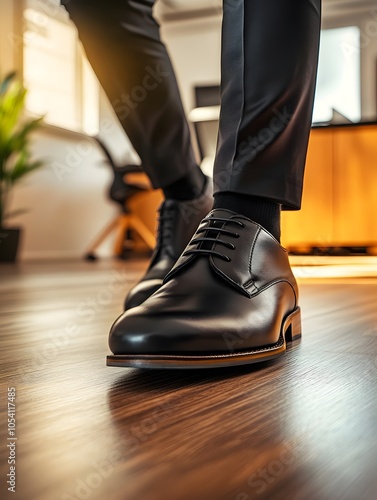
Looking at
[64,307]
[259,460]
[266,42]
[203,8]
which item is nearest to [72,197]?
[203,8]

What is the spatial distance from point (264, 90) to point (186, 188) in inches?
16.1

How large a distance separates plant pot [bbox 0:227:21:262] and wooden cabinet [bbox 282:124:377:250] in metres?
1.65

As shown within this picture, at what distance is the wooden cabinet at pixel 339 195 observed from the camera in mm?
3492

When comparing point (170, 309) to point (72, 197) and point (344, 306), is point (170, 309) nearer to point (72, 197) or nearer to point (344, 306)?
point (344, 306)

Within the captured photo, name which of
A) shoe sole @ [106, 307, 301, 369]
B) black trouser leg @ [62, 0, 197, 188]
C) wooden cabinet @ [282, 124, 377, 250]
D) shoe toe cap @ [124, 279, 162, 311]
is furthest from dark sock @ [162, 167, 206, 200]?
wooden cabinet @ [282, 124, 377, 250]

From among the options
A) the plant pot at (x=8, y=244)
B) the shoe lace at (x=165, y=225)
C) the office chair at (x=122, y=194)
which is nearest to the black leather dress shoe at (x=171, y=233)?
the shoe lace at (x=165, y=225)

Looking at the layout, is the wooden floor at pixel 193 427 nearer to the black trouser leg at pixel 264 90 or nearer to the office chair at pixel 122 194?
the black trouser leg at pixel 264 90

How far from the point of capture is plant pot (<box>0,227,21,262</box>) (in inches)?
152

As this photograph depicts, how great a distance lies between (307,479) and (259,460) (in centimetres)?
3

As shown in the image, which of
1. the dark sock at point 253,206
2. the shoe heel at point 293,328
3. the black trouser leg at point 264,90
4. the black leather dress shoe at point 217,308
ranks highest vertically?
the black trouser leg at point 264,90

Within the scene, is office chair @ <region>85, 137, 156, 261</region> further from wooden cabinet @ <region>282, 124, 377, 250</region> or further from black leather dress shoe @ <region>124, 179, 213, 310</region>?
black leather dress shoe @ <region>124, 179, 213, 310</region>

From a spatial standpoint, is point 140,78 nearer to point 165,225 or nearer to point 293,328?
point 165,225

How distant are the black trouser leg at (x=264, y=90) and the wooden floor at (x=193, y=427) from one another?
196 millimetres

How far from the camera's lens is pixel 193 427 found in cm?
39
